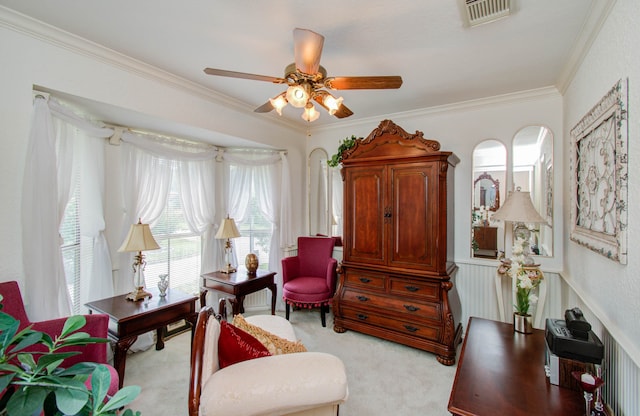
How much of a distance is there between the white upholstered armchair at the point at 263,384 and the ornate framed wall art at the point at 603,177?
4.82 ft

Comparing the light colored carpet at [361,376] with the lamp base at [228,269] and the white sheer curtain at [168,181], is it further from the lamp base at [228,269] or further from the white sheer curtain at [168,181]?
the white sheer curtain at [168,181]

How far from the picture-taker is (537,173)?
288cm

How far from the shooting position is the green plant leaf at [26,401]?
47cm

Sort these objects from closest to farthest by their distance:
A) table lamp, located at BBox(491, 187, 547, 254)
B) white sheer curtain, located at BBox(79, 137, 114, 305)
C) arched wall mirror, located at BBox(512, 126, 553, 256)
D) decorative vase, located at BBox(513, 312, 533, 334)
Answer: decorative vase, located at BBox(513, 312, 533, 334) → table lamp, located at BBox(491, 187, 547, 254) → white sheer curtain, located at BBox(79, 137, 114, 305) → arched wall mirror, located at BBox(512, 126, 553, 256)

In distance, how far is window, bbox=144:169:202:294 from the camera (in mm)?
3100

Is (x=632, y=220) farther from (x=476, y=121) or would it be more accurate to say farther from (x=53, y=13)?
(x=53, y=13)

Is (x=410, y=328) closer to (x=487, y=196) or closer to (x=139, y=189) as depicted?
(x=487, y=196)

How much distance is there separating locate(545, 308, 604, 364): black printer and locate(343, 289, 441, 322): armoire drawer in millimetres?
1292

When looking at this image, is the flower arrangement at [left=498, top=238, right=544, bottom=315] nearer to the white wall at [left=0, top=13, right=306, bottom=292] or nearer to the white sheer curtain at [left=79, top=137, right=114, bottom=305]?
the white wall at [left=0, top=13, right=306, bottom=292]

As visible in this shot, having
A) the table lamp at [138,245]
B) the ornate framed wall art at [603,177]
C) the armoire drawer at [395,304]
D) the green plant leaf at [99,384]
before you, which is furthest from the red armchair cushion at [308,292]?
the green plant leaf at [99,384]

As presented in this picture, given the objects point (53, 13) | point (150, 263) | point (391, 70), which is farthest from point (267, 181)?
point (53, 13)

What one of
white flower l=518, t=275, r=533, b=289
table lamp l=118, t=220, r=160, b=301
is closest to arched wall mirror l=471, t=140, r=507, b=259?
white flower l=518, t=275, r=533, b=289

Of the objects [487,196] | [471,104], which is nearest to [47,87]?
[471,104]

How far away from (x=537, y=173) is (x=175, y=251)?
13.3 ft
